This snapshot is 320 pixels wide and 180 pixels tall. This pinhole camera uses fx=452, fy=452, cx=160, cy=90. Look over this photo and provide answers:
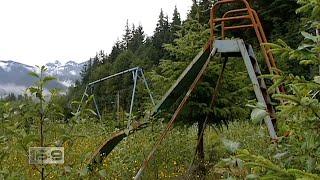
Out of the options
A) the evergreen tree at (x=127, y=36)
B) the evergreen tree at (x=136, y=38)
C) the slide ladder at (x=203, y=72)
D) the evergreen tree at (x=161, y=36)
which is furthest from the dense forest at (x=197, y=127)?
the evergreen tree at (x=127, y=36)

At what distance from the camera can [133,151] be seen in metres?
9.08

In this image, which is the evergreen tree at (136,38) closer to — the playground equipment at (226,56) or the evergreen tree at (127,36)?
the evergreen tree at (127,36)

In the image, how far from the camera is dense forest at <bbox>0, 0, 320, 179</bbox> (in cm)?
279

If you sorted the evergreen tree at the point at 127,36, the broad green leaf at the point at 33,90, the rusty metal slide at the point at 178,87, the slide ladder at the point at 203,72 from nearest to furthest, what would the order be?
the broad green leaf at the point at 33,90 → the slide ladder at the point at 203,72 → the rusty metal slide at the point at 178,87 → the evergreen tree at the point at 127,36

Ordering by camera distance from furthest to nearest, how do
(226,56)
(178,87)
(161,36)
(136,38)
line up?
(136,38)
(161,36)
(178,87)
(226,56)

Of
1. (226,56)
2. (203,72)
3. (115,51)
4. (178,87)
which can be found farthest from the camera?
(115,51)

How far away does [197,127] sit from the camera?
1150cm

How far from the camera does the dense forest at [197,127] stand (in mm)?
2795

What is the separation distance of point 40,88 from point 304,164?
2.13m

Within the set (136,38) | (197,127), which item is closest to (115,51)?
(136,38)

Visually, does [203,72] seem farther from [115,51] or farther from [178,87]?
[115,51]

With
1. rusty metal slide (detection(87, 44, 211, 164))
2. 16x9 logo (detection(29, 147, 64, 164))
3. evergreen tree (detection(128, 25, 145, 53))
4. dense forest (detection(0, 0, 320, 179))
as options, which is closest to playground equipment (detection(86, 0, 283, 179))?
rusty metal slide (detection(87, 44, 211, 164))

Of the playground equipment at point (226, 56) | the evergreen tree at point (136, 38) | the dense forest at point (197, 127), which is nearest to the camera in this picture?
the dense forest at point (197, 127)

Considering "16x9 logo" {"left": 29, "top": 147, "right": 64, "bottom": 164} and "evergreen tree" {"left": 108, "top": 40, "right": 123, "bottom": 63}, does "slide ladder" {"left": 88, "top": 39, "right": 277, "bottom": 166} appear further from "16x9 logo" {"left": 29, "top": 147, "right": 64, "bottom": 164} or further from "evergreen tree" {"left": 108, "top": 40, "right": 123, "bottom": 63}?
"evergreen tree" {"left": 108, "top": 40, "right": 123, "bottom": 63}
